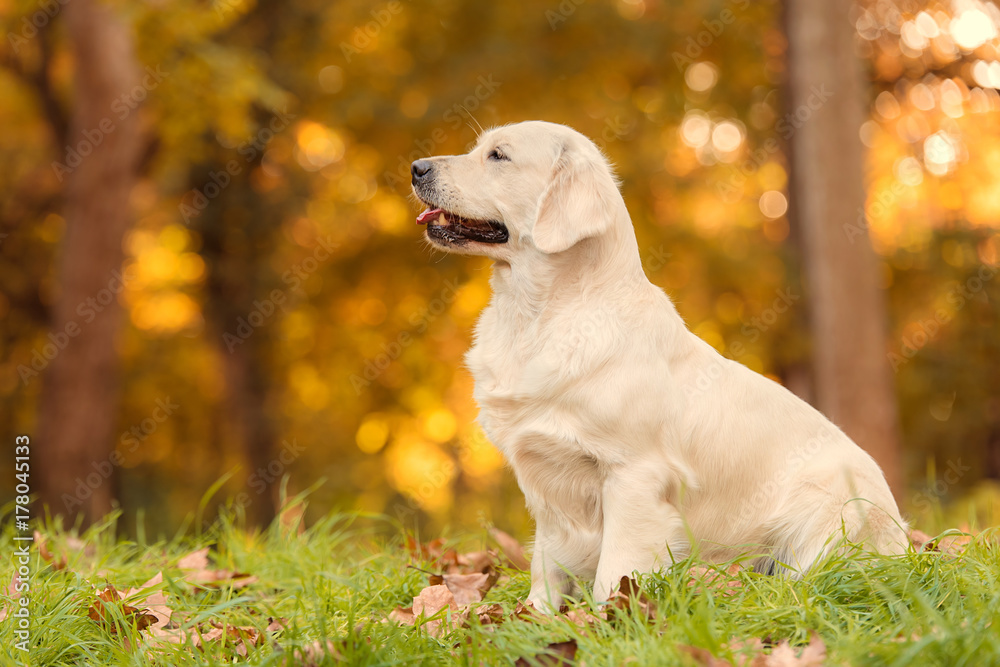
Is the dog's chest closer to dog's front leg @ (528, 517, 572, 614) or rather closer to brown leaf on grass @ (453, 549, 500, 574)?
dog's front leg @ (528, 517, 572, 614)

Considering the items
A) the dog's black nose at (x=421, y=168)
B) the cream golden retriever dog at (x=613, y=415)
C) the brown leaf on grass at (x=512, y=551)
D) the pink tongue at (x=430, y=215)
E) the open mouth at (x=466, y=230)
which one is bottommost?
the brown leaf on grass at (x=512, y=551)

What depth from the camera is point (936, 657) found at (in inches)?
80.0

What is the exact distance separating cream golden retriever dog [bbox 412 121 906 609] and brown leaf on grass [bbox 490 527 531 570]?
583mm

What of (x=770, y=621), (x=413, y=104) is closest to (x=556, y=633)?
(x=770, y=621)

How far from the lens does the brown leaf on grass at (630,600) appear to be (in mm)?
2500

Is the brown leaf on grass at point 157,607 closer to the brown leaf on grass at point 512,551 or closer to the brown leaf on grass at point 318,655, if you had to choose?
the brown leaf on grass at point 318,655

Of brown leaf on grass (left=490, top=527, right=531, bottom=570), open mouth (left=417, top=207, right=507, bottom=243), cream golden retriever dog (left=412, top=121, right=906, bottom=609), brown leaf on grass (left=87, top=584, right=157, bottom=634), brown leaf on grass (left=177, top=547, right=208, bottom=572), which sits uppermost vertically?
open mouth (left=417, top=207, right=507, bottom=243)

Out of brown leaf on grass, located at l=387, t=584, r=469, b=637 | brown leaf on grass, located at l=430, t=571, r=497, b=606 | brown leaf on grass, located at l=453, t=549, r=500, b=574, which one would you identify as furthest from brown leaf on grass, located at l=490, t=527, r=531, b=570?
brown leaf on grass, located at l=387, t=584, r=469, b=637

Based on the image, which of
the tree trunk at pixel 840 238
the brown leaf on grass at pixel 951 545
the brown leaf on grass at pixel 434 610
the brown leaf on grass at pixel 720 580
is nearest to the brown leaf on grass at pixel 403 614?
the brown leaf on grass at pixel 434 610

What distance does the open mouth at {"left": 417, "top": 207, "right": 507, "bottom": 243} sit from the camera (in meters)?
3.46

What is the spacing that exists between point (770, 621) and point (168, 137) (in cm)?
868

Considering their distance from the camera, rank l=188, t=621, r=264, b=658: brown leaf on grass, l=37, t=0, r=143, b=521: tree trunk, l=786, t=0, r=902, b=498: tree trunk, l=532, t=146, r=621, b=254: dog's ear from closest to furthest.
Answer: l=188, t=621, r=264, b=658: brown leaf on grass → l=532, t=146, r=621, b=254: dog's ear → l=786, t=0, r=902, b=498: tree trunk → l=37, t=0, r=143, b=521: tree trunk

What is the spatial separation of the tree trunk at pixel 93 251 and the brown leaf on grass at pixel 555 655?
25.4 ft

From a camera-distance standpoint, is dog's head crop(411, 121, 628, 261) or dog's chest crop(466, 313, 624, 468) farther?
dog's head crop(411, 121, 628, 261)
